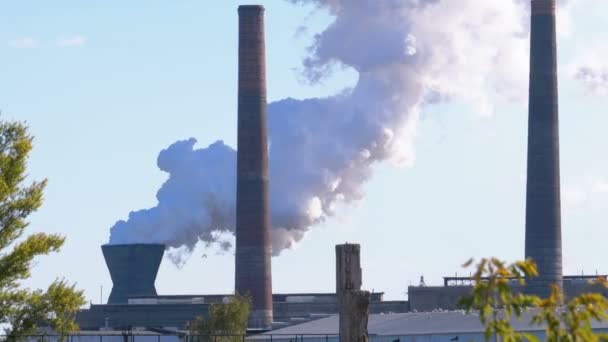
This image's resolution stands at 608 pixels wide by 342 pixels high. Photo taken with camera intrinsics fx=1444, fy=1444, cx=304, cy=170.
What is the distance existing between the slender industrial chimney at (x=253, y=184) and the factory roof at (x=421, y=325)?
13.7 m

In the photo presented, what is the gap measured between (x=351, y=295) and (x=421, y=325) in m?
45.9

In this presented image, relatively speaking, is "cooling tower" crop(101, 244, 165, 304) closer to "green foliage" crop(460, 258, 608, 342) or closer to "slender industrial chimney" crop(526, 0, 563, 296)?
"slender industrial chimney" crop(526, 0, 563, 296)

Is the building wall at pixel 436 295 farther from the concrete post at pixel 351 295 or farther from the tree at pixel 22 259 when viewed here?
the concrete post at pixel 351 295

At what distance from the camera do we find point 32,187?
1047 inches

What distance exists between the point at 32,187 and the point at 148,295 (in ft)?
235

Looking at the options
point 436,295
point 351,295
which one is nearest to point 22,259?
point 351,295

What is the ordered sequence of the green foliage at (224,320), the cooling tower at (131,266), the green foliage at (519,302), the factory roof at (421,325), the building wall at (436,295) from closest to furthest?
the green foliage at (519,302), the green foliage at (224,320), the factory roof at (421,325), the building wall at (436,295), the cooling tower at (131,266)

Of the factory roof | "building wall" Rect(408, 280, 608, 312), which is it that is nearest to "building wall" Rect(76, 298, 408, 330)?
"building wall" Rect(408, 280, 608, 312)

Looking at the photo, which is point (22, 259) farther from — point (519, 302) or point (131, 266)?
point (131, 266)

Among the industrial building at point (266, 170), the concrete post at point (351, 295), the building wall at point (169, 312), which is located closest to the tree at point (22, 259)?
the concrete post at point (351, 295)

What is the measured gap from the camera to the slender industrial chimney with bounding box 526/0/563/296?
8306cm

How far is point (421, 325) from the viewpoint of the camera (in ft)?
199

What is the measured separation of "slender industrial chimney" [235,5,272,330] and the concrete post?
66.6m

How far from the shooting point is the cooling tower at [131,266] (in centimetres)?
9600
